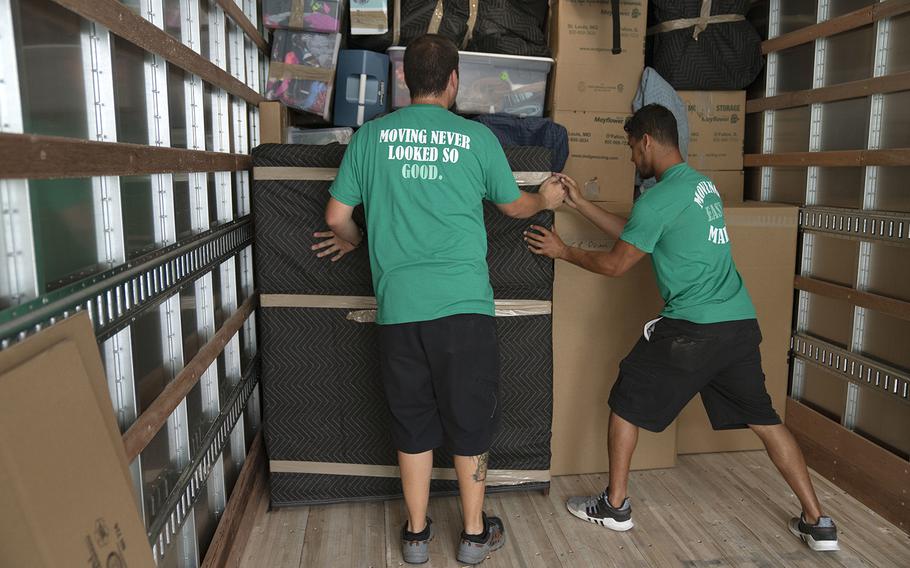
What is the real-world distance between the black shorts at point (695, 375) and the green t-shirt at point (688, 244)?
0.05m

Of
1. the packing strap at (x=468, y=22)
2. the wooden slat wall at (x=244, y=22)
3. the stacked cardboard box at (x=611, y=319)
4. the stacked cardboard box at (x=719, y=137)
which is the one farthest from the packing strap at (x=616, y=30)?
the wooden slat wall at (x=244, y=22)

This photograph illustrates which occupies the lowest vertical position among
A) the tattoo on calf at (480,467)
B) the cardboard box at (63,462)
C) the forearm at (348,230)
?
the tattoo on calf at (480,467)

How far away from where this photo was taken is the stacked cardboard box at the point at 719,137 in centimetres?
356

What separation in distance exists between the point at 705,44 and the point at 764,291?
3.74ft

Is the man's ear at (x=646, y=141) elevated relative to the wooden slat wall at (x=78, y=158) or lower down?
elevated

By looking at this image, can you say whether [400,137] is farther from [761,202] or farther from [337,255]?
[761,202]

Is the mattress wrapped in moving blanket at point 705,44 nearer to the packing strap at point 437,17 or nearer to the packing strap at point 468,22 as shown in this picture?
the packing strap at point 468,22

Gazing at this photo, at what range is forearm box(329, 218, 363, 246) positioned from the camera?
231 cm

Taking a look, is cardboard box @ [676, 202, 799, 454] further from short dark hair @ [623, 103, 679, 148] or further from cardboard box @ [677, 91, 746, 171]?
short dark hair @ [623, 103, 679, 148]

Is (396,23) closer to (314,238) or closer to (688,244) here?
(314,238)

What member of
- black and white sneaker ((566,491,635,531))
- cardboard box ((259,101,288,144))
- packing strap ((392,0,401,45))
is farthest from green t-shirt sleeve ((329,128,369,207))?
black and white sneaker ((566,491,635,531))

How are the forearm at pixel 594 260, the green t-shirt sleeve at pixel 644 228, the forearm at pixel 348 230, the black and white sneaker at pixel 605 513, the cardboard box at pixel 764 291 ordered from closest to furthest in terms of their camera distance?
the forearm at pixel 348 230 < the green t-shirt sleeve at pixel 644 228 < the forearm at pixel 594 260 < the black and white sneaker at pixel 605 513 < the cardboard box at pixel 764 291

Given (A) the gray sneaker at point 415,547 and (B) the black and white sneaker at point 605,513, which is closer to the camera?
(A) the gray sneaker at point 415,547

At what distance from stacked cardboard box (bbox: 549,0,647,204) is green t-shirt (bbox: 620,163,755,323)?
91 cm
